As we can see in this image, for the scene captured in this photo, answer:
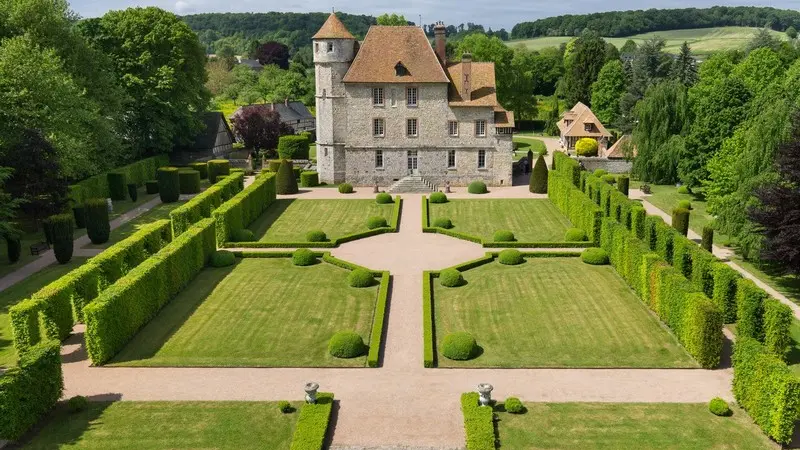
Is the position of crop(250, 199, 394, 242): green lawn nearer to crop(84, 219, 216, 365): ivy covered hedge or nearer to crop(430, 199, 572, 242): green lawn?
crop(430, 199, 572, 242): green lawn

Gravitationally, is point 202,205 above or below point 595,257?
above

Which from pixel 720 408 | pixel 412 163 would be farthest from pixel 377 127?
pixel 720 408

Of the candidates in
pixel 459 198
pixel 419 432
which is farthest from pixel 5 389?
pixel 459 198

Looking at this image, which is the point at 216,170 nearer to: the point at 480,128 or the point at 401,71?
the point at 401,71

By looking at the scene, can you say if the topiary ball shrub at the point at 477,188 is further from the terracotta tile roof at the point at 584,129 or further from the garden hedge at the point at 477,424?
the garden hedge at the point at 477,424

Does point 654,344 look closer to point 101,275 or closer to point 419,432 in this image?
point 419,432

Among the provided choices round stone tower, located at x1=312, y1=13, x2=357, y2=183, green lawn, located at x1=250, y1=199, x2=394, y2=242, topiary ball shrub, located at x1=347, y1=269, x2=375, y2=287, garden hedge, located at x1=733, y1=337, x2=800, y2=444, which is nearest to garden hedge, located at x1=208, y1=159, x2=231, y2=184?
round stone tower, located at x1=312, y1=13, x2=357, y2=183

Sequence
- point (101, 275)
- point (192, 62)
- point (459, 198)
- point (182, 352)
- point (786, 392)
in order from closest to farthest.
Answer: point (786, 392) → point (182, 352) → point (101, 275) → point (459, 198) → point (192, 62)
